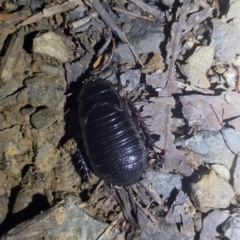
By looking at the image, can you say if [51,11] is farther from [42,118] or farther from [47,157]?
[47,157]

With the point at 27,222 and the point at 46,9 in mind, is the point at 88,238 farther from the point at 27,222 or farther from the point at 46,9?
the point at 46,9

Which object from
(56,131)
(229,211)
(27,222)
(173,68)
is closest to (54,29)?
(56,131)

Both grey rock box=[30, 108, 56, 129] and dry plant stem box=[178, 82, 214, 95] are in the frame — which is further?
dry plant stem box=[178, 82, 214, 95]

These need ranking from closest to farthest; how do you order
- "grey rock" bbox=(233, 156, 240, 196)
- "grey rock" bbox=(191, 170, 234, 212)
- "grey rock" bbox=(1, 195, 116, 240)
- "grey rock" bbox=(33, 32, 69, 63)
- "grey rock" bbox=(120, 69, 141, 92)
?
"grey rock" bbox=(1, 195, 116, 240) → "grey rock" bbox=(191, 170, 234, 212) → "grey rock" bbox=(233, 156, 240, 196) → "grey rock" bbox=(33, 32, 69, 63) → "grey rock" bbox=(120, 69, 141, 92)

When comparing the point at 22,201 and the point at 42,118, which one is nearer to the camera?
the point at 22,201

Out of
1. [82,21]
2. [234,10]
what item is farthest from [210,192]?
[82,21]

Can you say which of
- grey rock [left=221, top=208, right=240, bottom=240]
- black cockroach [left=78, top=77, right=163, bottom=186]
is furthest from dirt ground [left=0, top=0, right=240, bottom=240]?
black cockroach [left=78, top=77, right=163, bottom=186]

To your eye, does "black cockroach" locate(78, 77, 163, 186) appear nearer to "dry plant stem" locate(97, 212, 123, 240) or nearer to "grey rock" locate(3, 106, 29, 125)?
"dry plant stem" locate(97, 212, 123, 240)
